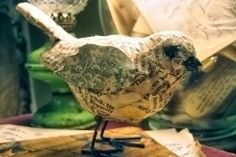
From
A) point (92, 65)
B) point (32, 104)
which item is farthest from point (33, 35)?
point (92, 65)

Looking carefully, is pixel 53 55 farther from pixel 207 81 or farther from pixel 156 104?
pixel 207 81

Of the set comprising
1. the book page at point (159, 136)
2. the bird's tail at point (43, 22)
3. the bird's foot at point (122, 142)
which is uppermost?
the bird's tail at point (43, 22)

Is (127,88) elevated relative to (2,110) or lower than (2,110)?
elevated

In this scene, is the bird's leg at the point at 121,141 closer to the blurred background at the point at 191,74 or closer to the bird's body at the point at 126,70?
the bird's body at the point at 126,70

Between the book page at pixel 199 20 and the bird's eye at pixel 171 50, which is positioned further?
the book page at pixel 199 20

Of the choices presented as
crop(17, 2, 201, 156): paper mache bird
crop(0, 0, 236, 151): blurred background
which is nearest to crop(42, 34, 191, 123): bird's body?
crop(17, 2, 201, 156): paper mache bird

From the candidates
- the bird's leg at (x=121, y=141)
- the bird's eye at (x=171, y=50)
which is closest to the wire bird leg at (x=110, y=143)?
the bird's leg at (x=121, y=141)

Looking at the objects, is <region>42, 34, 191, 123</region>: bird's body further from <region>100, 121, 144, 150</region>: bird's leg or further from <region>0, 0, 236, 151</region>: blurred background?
<region>0, 0, 236, 151</region>: blurred background
